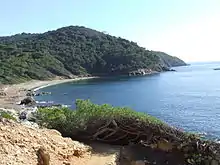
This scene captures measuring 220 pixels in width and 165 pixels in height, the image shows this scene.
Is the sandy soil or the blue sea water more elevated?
the sandy soil

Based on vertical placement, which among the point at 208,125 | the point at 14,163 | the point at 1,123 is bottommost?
the point at 208,125

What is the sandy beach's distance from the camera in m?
83.2

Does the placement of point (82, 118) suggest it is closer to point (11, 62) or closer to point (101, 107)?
point (101, 107)

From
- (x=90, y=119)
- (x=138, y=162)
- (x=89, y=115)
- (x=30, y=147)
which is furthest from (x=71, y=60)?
(x=30, y=147)

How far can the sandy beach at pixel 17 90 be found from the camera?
8322 cm

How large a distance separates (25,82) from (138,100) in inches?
2320

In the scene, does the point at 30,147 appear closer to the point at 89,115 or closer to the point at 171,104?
the point at 89,115

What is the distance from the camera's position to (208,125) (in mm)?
50469

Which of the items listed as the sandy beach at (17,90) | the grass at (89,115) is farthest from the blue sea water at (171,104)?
the grass at (89,115)

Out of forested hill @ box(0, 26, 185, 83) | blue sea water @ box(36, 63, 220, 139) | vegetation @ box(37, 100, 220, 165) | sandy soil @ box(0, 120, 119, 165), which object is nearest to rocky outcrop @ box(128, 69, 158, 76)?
forested hill @ box(0, 26, 185, 83)

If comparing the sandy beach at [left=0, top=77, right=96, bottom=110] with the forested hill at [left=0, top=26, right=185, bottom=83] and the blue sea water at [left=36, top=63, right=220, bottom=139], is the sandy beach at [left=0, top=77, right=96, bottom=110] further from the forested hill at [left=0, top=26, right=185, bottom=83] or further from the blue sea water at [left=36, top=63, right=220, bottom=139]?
the blue sea water at [left=36, top=63, right=220, bottom=139]

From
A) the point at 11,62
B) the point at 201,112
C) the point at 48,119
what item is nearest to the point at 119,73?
the point at 11,62

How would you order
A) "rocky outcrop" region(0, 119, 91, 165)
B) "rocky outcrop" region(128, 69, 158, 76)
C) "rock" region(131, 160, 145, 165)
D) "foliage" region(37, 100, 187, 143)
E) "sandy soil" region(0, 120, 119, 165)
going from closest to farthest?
"rocky outcrop" region(0, 119, 91, 165), "sandy soil" region(0, 120, 119, 165), "rock" region(131, 160, 145, 165), "foliage" region(37, 100, 187, 143), "rocky outcrop" region(128, 69, 158, 76)

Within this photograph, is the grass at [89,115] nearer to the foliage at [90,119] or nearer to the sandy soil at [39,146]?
the foliage at [90,119]
